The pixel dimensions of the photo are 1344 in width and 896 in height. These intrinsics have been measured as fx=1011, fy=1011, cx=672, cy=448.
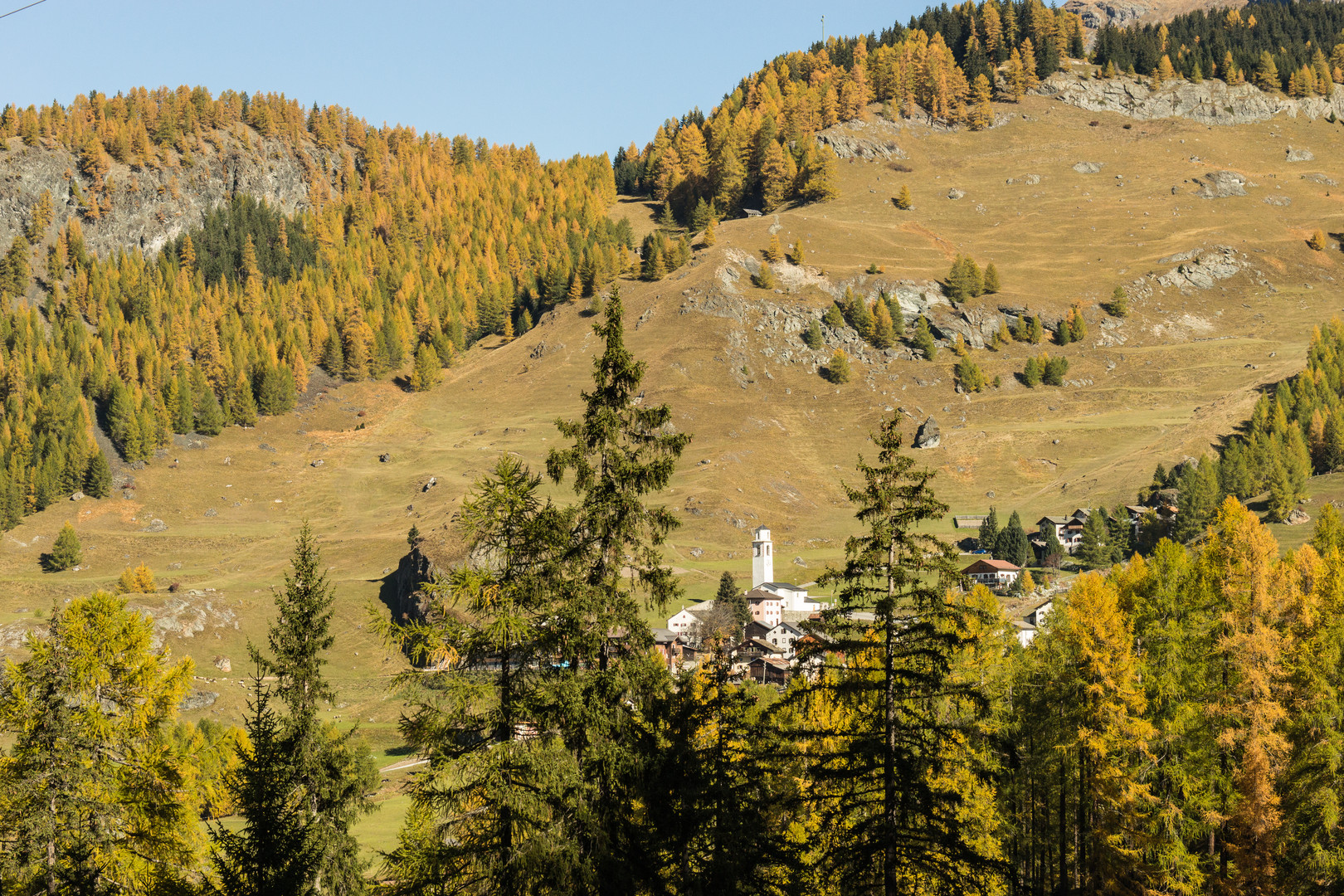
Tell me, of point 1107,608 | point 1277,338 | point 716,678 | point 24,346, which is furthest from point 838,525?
point 24,346

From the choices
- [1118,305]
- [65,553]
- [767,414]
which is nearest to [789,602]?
[767,414]

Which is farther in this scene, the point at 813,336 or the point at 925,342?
the point at 813,336

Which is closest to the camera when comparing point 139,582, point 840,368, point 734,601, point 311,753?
point 311,753

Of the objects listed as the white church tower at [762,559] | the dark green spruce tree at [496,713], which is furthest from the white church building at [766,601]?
the dark green spruce tree at [496,713]

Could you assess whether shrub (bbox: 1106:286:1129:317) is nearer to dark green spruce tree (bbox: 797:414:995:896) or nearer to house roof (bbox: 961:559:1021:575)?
house roof (bbox: 961:559:1021:575)

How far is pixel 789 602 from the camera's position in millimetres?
97375

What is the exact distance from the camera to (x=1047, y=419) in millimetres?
147000

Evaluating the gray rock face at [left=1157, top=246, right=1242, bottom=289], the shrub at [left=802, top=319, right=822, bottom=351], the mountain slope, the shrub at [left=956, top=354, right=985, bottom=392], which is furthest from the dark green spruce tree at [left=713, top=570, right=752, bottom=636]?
the gray rock face at [left=1157, top=246, right=1242, bottom=289]

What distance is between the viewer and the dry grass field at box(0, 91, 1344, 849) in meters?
→ 112

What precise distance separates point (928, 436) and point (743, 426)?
86.6ft

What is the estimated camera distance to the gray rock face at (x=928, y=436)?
143 metres

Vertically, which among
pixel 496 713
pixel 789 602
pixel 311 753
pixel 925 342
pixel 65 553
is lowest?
pixel 789 602

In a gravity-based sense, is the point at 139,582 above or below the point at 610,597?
below

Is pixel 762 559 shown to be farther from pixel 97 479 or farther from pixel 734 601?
pixel 97 479
